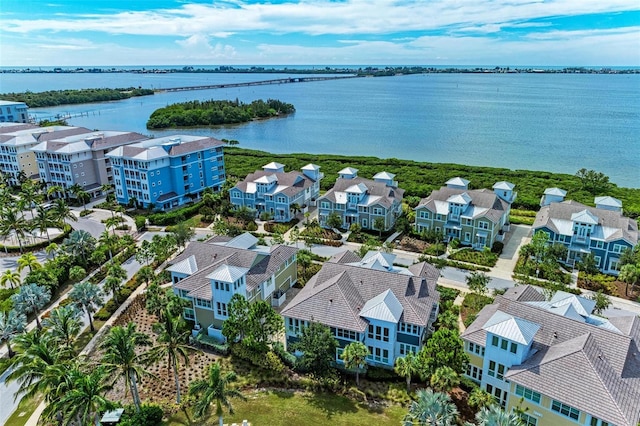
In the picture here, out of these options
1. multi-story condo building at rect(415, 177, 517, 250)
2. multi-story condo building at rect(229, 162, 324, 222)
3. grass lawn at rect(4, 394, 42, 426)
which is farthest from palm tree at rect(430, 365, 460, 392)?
multi-story condo building at rect(229, 162, 324, 222)

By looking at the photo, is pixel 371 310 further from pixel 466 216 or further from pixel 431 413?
pixel 466 216

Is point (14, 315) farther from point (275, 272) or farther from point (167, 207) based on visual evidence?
point (167, 207)

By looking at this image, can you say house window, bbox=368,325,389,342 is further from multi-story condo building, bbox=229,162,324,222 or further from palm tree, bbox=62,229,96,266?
palm tree, bbox=62,229,96,266

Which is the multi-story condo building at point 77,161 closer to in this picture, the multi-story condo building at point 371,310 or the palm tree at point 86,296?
the palm tree at point 86,296

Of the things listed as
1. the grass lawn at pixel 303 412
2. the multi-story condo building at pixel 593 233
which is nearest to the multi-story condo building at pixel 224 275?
the grass lawn at pixel 303 412

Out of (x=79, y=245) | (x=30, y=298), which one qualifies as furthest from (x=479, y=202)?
(x=30, y=298)

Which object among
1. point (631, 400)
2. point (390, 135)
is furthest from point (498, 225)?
point (390, 135)
